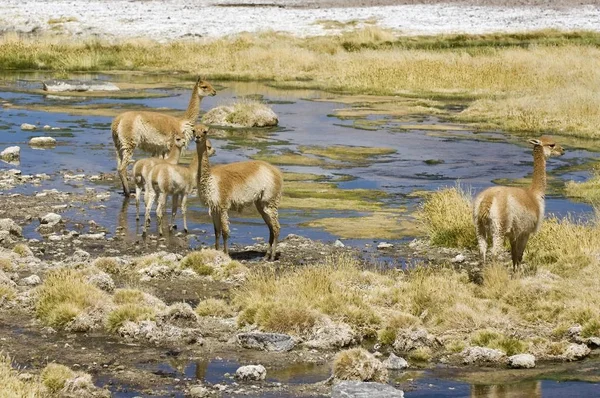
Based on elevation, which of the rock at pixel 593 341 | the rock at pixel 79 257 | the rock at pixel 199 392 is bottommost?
the rock at pixel 593 341

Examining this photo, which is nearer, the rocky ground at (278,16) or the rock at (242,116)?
the rock at (242,116)

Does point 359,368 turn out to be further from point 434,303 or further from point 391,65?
point 391,65

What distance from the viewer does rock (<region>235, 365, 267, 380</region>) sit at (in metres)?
10.4

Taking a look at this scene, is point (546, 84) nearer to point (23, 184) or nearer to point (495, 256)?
point (23, 184)

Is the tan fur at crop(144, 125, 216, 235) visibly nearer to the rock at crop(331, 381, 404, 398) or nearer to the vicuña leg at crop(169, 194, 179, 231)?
the vicuña leg at crop(169, 194, 179, 231)

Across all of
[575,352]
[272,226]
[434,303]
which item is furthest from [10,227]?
[575,352]

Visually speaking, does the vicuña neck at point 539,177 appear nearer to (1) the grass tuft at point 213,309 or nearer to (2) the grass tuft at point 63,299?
(1) the grass tuft at point 213,309

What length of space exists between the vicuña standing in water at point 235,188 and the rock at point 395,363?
190 inches

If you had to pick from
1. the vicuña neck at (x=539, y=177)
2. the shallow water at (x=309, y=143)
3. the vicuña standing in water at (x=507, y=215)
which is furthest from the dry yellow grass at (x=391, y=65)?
the vicuña standing in water at (x=507, y=215)

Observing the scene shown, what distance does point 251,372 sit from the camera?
34.1ft

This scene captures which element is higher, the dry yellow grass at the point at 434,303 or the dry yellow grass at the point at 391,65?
the dry yellow grass at the point at 434,303

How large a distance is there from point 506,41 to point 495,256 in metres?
56.4

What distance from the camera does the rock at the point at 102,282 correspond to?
1315cm

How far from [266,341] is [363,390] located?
6.58 feet
